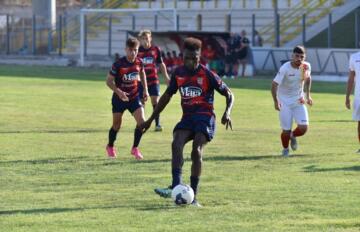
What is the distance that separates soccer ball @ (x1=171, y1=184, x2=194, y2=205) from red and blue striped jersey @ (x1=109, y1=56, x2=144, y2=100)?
541 cm

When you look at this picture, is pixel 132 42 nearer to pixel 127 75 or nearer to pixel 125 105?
pixel 127 75

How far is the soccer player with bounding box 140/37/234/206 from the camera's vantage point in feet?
38.4

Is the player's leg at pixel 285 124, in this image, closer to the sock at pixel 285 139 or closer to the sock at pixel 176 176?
the sock at pixel 285 139

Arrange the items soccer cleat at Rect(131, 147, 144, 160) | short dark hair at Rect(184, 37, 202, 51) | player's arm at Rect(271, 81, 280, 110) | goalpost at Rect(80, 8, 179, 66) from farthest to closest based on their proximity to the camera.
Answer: goalpost at Rect(80, 8, 179, 66) < player's arm at Rect(271, 81, 280, 110) < soccer cleat at Rect(131, 147, 144, 160) < short dark hair at Rect(184, 37, 202, 51)

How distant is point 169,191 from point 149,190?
1.02 m

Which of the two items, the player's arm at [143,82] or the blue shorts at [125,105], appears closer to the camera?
the blue shorts at [125,105]

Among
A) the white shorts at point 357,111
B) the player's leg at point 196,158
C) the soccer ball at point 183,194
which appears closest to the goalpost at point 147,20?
the white shorts at point 357,111

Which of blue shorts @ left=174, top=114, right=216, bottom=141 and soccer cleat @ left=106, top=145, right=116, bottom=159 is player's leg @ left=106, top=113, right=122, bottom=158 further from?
blue shorts @ left=174, top=114, right=216, bottom=141

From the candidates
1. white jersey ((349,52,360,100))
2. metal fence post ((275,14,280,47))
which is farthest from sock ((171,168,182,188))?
metal fence post ((275,14,280,47))

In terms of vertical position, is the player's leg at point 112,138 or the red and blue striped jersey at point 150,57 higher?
the red and blue striped jersey at point 150,57

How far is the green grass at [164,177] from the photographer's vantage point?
10599 millimetres

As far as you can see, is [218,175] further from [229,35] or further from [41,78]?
[229,35]

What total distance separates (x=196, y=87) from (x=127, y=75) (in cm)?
494

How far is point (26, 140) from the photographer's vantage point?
19234 millimetres
